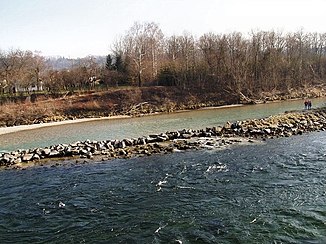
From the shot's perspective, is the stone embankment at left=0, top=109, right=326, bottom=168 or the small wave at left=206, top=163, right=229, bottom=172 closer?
the small wave at left=206, top=163, right=229, bottom=172

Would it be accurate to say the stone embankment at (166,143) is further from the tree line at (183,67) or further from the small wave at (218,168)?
the tree line at (183,67)

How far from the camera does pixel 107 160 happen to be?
76.9 ft

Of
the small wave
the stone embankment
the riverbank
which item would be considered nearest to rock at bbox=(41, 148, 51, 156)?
the stone embankment

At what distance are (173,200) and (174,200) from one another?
0.04 meters

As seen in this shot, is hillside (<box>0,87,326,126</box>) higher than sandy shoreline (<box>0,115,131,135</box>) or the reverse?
higher

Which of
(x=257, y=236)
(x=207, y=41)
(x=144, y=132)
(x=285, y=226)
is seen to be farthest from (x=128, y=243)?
(x=207, y=41)

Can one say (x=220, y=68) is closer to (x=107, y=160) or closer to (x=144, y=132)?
(x=144, y=132)

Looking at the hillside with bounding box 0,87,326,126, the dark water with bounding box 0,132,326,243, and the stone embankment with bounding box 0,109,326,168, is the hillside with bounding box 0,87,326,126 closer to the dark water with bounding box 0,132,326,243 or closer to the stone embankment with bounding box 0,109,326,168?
the stone embankment with bounding box 0,109,326,168

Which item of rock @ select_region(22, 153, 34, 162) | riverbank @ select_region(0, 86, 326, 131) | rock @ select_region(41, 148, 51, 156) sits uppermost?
riverbank @ select_region(0, 86, 326, 131)

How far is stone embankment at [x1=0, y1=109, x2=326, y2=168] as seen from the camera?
24938 mm

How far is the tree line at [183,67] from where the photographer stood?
7050 centimetres

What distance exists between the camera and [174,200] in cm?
1507

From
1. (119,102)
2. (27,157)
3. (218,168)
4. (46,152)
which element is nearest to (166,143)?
(218,168)

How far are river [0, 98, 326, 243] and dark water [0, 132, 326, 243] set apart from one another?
1.5 inches
